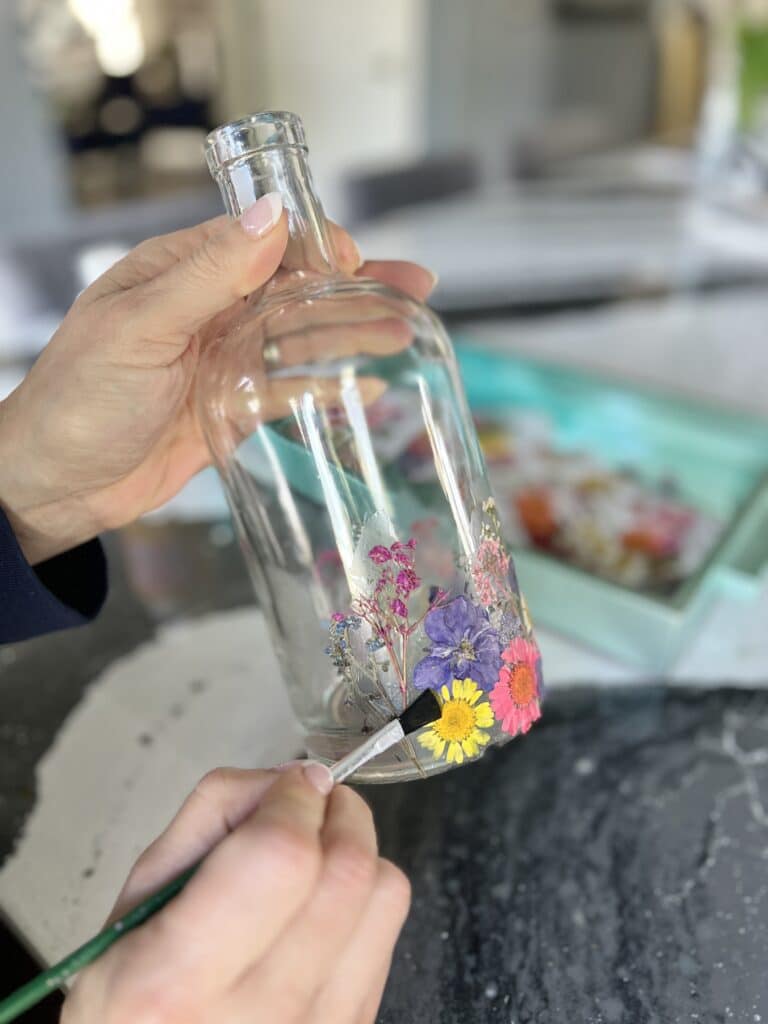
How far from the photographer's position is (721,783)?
48 centimetres

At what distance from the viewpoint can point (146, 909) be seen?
28cm

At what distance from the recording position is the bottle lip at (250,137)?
1.12ft

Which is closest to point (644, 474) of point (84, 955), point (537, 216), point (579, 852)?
point (579, 852)

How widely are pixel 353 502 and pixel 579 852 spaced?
0.23 meters

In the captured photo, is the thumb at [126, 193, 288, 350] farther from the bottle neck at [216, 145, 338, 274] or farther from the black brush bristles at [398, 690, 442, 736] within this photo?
the black brush bristles at [398, 690, 442, 736]

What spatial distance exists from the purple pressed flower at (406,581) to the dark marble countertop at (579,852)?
140 millimetres

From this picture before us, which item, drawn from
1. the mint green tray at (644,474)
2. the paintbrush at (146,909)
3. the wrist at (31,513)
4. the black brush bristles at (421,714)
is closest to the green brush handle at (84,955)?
the paintbrush at (146,909)

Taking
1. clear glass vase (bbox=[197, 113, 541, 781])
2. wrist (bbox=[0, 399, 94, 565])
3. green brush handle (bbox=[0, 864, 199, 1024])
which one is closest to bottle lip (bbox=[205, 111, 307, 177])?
clear glass vase (bbox=[197, 113, 541, 781])

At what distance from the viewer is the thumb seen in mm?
335

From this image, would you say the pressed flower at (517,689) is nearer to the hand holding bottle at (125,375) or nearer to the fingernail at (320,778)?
the fingernail at (320,778)

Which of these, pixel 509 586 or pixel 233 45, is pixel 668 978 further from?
pixel 233 45

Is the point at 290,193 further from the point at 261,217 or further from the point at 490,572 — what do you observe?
the point at 490,572

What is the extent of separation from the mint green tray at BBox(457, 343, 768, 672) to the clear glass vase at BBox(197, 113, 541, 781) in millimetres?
151

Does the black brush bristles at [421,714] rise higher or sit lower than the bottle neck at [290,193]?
lower
